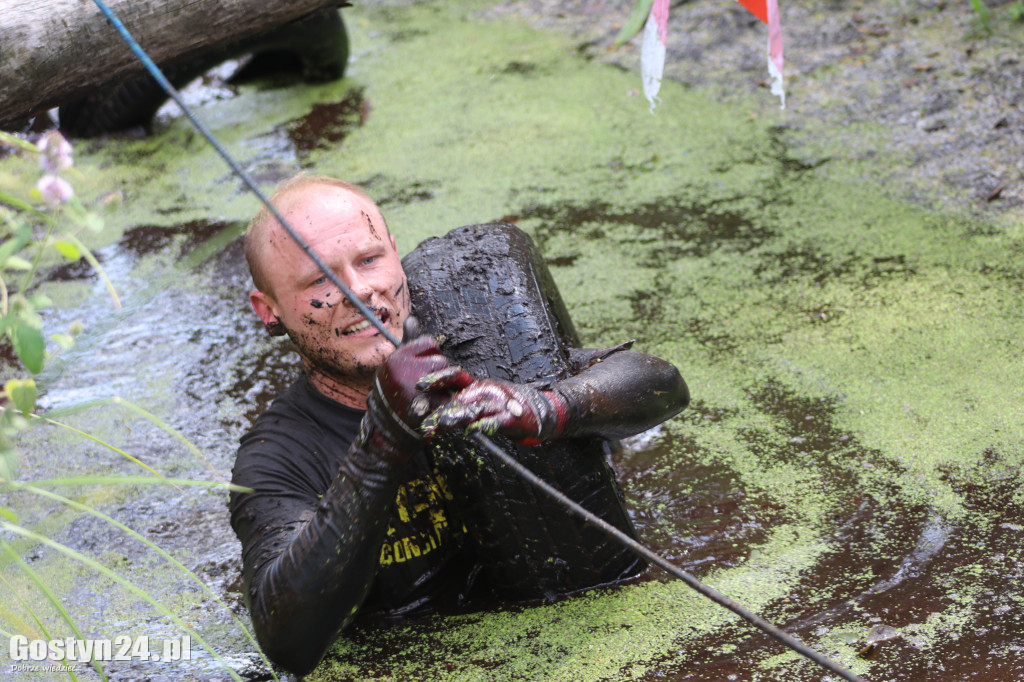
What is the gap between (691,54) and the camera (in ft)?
15.1

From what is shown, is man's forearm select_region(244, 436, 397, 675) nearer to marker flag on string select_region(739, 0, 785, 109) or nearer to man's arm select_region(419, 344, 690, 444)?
man's arm select_region(419, 344, 690, 444)

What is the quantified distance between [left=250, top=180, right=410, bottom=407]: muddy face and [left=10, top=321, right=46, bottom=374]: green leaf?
2.23ft

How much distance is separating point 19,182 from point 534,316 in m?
1.00

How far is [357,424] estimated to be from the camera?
196cm

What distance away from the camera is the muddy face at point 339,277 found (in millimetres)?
1850

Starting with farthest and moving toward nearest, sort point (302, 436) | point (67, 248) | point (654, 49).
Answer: point (302, 436) < point (654, 49) < point (67, 248)

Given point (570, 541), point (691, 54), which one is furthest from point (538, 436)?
point (691, 54)

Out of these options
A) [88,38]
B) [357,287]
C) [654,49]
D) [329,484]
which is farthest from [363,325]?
[88,38]

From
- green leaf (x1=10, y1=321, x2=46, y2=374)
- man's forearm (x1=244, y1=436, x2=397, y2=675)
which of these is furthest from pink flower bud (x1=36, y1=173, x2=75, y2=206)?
man's forearm (x1=244, y1=436, x2=397, y2=675)

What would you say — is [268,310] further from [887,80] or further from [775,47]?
[887,80]

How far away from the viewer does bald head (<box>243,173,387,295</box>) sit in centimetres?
191

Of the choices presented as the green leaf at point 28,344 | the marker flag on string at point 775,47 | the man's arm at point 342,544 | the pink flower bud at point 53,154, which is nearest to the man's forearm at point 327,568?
the man's arm at point 342,544

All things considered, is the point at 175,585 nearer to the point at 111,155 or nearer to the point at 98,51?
the point at 98,51

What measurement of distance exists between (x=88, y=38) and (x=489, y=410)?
152 cm
